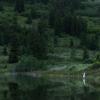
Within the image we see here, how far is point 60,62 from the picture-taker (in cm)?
15612

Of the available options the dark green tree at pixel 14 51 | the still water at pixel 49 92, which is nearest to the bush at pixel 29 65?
the dark green tree at pixel 14 51

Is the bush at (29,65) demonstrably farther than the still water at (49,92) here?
Yes

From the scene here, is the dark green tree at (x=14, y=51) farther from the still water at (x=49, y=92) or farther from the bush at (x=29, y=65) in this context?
the still water at (x=49, y=92)

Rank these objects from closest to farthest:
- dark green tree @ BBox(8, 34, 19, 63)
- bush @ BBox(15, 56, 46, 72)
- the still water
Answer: the still water → bush @ BBox(15, 56, 46, 72) → dark green tree @ BBox(8, 34, 19, 63)

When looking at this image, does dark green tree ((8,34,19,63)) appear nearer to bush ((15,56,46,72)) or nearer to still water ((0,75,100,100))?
bush ((15,56,46,72))

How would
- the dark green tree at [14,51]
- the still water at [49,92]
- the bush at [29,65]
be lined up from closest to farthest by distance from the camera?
1. the still water at [49,92]
2. the bush at [29,65]
3. the dark green tree at [14,51]

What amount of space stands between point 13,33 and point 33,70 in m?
48.0

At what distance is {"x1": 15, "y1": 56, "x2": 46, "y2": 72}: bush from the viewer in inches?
5989

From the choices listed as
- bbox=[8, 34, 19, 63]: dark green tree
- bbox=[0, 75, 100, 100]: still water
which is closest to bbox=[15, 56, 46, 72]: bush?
bbox=[8, 34, 19, 63]: dark green tree

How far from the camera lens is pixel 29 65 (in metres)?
154

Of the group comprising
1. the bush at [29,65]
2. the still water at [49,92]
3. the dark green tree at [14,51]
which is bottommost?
the bush at [29,65]

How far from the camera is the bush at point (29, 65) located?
152 metres

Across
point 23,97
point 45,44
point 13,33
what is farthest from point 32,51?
point 23,97

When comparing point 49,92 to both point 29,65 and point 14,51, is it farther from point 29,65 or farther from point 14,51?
point 14,51
